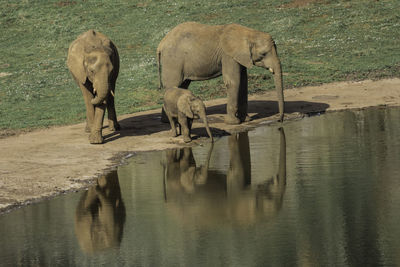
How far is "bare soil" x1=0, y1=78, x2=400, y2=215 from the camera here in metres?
16.5

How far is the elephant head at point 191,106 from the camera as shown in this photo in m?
20.6

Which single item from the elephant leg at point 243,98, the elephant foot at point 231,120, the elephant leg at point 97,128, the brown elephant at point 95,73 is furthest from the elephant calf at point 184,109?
the elephant leg at point 243,98

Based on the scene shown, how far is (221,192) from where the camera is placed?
15250mm

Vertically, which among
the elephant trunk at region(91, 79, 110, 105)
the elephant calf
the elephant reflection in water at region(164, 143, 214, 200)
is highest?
the elephant trunk at region(91, 79, 110, 105)

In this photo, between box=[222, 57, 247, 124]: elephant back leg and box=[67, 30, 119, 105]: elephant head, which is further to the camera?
box=[222, 57, 247, 124]: elephant back leg

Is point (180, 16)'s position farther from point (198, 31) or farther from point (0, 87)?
point (198, 31)

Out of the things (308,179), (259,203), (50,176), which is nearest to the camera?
(259,203)

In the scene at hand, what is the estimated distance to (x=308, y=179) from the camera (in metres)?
15.7

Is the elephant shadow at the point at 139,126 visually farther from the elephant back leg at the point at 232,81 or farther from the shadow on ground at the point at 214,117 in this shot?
the elephant back leg at the point at 232,81

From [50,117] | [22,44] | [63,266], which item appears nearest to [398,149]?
[63,266]

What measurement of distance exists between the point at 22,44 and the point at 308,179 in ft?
124

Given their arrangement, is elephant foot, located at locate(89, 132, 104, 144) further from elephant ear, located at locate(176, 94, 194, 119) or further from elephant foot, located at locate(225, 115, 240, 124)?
elephant foot, located at locate(225, 115, 240, 124)

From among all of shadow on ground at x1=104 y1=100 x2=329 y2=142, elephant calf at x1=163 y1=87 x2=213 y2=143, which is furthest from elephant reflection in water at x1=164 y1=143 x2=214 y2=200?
shadow on ground at x1=104 y1=100 x2=329 y2=142

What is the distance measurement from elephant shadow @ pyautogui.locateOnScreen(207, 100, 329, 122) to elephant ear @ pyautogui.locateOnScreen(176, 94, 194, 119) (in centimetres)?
402
